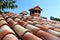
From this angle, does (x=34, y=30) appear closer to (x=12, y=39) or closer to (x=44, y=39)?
(x=44, y=39)

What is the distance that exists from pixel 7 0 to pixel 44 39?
2457cm

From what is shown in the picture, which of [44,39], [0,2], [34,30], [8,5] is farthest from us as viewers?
[8,5]

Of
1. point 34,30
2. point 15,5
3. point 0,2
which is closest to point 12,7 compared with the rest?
point 15,5

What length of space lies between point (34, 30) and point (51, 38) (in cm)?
111

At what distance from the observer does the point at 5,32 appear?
2789mm

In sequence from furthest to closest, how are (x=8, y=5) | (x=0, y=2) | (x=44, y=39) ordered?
1. (x=8, y=5)
2. (x=0, y=2)
3. (x=44, y=39)

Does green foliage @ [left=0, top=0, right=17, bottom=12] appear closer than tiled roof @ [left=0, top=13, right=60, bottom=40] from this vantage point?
No

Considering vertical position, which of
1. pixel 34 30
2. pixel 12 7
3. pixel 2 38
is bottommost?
pixel 12 7

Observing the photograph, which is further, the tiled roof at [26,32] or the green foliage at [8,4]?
the green foliage at [8,4]

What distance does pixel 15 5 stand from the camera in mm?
26328

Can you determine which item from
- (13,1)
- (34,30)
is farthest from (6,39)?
(13,1)

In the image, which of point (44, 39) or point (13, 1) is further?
point (13, 1)

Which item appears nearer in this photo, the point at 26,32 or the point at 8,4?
the point at 26,32

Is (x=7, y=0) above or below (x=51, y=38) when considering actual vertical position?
below
